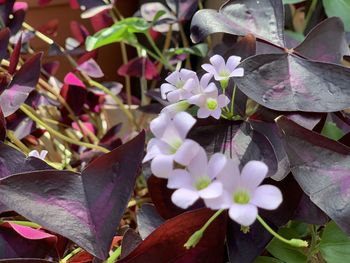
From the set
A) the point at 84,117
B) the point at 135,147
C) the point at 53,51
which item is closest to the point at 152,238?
the point at 135,147

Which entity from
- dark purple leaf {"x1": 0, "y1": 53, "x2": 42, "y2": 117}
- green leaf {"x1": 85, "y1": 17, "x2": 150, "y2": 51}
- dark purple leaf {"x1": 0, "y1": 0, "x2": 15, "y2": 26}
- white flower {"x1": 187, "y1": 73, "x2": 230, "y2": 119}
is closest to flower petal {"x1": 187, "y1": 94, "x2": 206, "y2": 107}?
white flower {"x1": 187, "y1": 73, "x2": 230, "y2": 119}

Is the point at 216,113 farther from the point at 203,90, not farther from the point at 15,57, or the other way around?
the point at 15,57

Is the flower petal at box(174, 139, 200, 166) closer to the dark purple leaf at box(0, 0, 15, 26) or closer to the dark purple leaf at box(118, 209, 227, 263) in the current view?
the dark purple leaf at box(118, 209, 227, 263)

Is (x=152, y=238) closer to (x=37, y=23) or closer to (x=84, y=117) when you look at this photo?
(x=84, y=117)

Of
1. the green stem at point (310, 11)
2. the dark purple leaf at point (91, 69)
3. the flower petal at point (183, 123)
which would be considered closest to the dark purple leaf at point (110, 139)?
the dark purple leaf at point (91, 69)

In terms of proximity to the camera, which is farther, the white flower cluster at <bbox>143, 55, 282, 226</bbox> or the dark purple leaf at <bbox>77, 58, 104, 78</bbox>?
the dark purple leaf at <bbox>77, 58, 104, 78</bbox>

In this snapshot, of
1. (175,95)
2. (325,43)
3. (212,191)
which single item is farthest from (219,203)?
(325,43)
